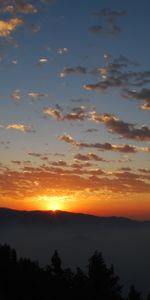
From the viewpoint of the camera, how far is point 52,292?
152 ft

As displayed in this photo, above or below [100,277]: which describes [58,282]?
below

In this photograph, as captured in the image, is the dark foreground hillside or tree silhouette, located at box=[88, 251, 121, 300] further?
tree silhouette, located at box=[88, 251, 121, 300]

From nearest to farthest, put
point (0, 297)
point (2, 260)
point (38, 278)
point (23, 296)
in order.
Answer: point (0, 297), point (23, 296), point (38, 278), point (2, 260)

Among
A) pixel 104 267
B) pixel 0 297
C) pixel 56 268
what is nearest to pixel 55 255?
pixel 56 268

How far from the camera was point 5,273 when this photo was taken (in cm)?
5109

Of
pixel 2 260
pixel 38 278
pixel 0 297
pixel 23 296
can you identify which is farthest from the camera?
pixel 2 260

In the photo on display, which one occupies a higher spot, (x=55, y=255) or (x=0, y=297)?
(x=55, y=255)

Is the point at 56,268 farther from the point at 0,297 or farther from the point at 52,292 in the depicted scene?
the point at 0,297

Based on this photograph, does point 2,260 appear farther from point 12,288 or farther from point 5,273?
point 12,288

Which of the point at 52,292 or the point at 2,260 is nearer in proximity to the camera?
the point at 52,292

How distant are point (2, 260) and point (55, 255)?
7964 millimetres

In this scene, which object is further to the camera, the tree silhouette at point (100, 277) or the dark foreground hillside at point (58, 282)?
the tree silhouette at point (100, 277)

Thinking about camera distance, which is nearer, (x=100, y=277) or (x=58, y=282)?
(x=58, y=282)

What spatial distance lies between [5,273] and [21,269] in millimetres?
1883
